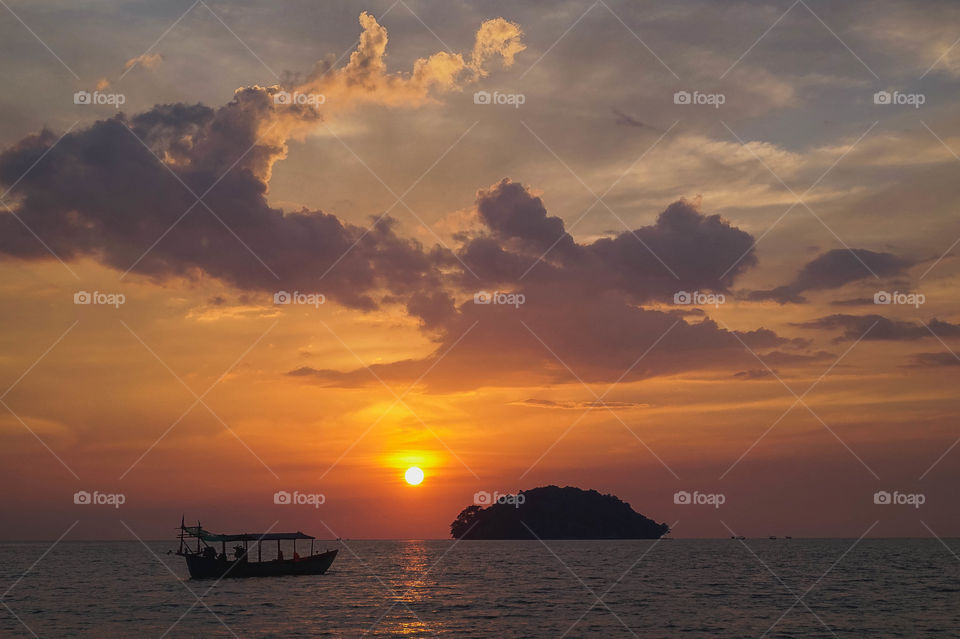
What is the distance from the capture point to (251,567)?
103938mm

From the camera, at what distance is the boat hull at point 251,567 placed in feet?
335

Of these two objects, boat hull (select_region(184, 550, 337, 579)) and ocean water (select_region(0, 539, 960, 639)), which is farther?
boat hull (select_region(184, 550, 337, 579))

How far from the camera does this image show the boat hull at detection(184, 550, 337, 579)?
102 metres

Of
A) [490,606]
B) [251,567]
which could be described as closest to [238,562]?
[251,567]

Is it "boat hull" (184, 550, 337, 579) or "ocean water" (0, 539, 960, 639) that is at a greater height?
"boat hull" (184, 550, 337, 579)

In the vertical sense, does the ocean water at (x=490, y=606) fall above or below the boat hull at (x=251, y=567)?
below

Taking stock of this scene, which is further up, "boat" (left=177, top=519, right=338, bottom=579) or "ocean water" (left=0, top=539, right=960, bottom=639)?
"boat" (left=177, top=519, right=338, bottom=579)

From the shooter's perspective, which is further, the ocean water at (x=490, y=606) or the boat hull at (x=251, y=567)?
the boat hull at (x=251, y=567)

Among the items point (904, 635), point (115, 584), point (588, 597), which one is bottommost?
point (904, 635)

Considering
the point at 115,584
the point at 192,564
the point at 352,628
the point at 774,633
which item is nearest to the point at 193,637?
the point at 352,628

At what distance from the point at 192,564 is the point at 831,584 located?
82580mm

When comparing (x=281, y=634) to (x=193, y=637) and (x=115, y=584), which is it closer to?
(x=193, y=637)

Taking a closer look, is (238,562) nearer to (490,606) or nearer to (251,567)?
(251,567)

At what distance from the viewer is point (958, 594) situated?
293 ft
